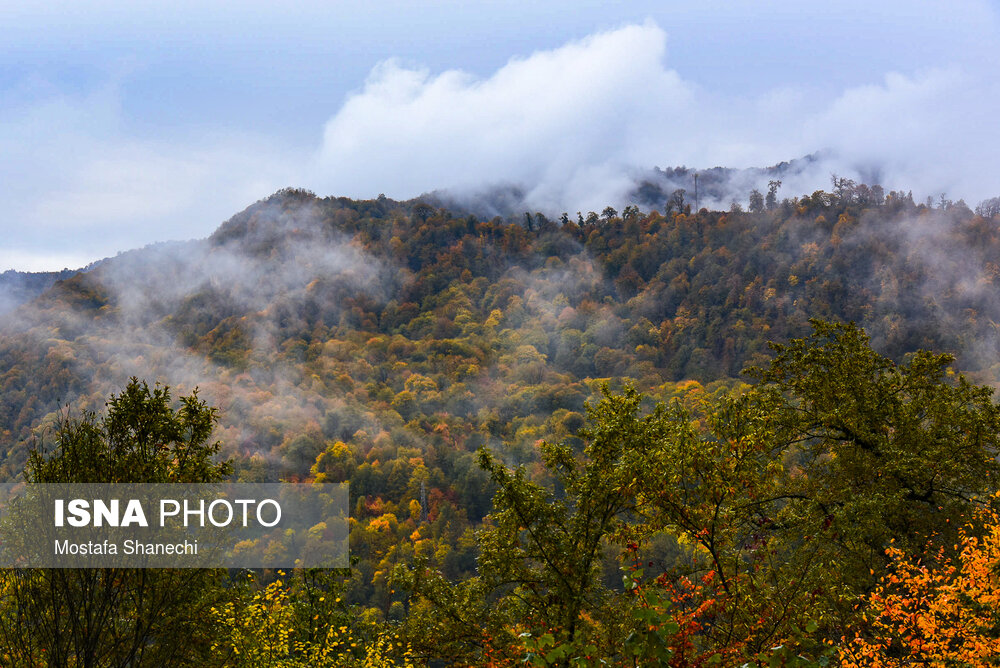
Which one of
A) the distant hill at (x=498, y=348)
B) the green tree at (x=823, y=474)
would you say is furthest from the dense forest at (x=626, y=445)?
the distant hill at (x=498, y=348)

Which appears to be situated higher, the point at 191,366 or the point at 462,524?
the point at 191,366

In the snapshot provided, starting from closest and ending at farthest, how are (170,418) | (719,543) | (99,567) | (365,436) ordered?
(99,567)
(170,418)
(719,543)
(365,436)

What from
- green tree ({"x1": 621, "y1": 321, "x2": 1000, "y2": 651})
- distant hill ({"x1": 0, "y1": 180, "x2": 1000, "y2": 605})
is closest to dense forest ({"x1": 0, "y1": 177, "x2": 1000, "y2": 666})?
green tree ({"x1": 621, "y1": 321, "x2": 1000, "y2": 651})

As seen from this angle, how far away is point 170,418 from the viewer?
10992 millimetres

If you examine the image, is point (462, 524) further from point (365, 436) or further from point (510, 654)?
point (510, 654)

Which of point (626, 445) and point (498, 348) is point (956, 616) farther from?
point (498, 348)

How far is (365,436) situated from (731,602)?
121m

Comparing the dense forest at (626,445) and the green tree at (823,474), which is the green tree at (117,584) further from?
the green tree at (823,474)

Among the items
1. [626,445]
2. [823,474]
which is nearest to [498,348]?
[823,474]

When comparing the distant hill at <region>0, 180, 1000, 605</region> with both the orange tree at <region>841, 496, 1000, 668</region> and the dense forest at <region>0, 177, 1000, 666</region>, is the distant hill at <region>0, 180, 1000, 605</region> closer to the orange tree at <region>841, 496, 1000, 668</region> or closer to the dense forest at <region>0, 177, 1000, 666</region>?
the dense forest at <region>0, 177, 1000, 666</region>

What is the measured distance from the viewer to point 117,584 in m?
10.0

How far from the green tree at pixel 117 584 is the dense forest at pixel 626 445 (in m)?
0.13

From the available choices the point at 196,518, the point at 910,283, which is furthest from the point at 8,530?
the point at 910,283

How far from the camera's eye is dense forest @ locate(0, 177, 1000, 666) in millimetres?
11422
